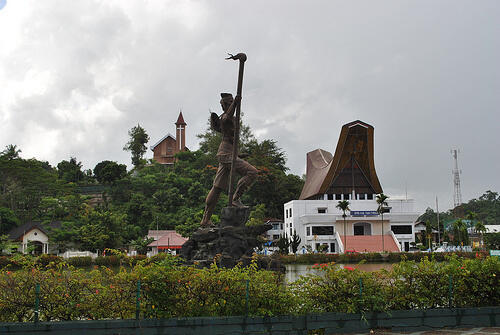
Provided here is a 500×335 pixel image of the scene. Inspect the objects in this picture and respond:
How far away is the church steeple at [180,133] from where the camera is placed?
66375mm

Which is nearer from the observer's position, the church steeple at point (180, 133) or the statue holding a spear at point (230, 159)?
the statue holding a spear at point (230, 159)

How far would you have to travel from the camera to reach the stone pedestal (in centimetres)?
1008

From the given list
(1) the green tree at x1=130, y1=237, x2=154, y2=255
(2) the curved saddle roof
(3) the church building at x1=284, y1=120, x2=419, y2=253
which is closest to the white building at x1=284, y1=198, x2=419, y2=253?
(3) the church building at x1=284, y1=120, x2=419, y2=253

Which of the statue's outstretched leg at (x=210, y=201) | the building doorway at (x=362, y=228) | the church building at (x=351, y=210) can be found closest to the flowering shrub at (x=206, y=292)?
the statue's outstretched leg at (x=210, y=201)

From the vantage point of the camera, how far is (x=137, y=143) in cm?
6366

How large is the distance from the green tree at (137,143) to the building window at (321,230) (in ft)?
102

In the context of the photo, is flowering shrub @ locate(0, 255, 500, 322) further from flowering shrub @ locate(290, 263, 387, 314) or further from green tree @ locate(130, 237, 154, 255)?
green tree @ locate(130, 237, 154, 255)

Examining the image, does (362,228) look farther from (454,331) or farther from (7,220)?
(454,331)

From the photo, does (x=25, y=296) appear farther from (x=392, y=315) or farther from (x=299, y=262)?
(x=299, y=262)

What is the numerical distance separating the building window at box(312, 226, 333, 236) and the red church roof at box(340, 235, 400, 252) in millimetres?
1515

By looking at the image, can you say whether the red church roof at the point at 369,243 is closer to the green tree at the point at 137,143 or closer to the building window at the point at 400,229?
the building window at the point at 400,229

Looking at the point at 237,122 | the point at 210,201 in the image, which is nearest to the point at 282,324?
the point at 237,122

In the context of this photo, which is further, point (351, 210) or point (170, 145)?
point (170, 145)

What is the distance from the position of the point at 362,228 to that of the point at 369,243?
4.21 meters
